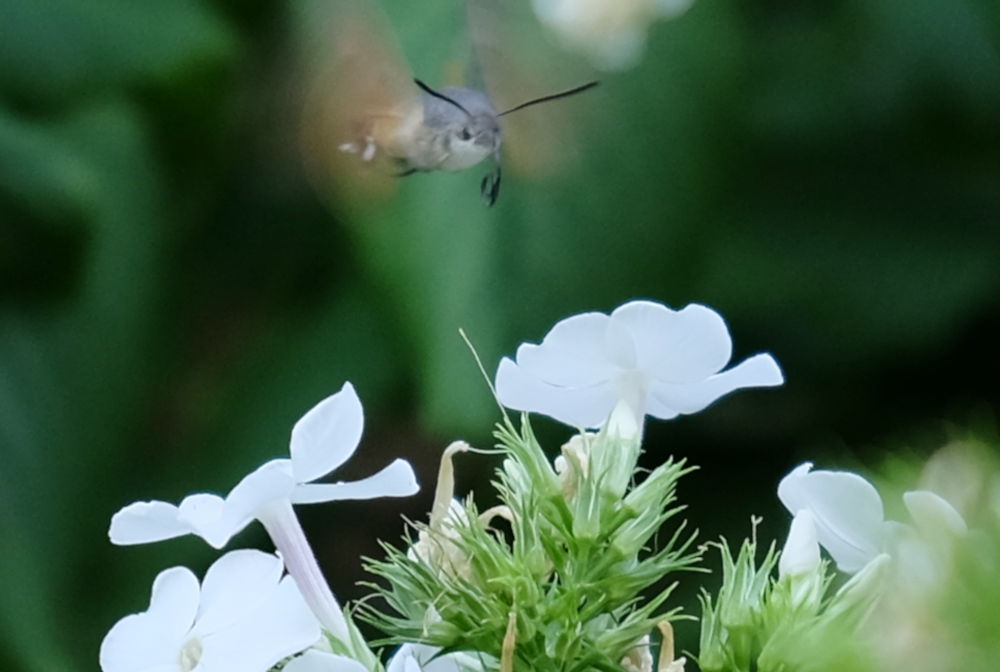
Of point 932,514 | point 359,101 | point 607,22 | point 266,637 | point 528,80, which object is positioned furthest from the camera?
point 607,22

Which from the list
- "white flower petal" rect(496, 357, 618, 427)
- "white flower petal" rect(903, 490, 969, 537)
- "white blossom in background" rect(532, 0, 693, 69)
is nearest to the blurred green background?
"white blossom in background" rect(532, 0, 693, 69)

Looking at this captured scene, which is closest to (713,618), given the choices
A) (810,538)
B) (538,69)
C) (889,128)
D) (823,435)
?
(810,538)

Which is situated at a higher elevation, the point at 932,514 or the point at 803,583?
the point at 932,514

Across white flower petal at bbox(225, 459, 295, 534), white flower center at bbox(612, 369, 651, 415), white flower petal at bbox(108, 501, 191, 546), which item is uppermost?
white flower petal at bbox(225, 459, 295, 534)

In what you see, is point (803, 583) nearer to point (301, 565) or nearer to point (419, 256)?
point (301, 565)

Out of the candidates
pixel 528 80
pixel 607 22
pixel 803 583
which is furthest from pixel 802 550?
pixel 607 22

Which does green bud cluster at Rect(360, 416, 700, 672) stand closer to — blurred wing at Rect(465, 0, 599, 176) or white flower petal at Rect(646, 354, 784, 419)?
white flower petal at Rect(646, 354, 784, 419)
